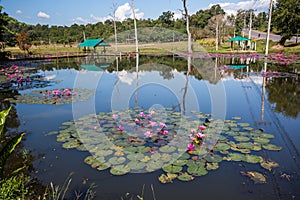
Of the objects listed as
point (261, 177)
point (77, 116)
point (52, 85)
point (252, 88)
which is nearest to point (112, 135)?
point (77, 116)

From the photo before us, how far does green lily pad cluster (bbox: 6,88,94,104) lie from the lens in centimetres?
Answer: 673

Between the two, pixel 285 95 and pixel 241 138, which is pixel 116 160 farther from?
pixel 285 95

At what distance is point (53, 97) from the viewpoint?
7148 mm

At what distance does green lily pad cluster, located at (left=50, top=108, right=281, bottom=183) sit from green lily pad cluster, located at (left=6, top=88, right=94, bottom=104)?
84.2 inches

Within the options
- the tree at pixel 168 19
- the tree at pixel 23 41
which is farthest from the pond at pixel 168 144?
the tree at pixel 168 19

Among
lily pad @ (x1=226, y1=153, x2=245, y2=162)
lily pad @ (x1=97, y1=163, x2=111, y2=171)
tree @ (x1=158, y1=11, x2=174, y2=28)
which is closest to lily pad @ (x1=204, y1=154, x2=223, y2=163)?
lily pad @ (x1=226, y1=153, x2=245, y2=162)

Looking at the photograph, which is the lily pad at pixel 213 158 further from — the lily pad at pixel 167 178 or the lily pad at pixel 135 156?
the lily pad at pixel 135 156

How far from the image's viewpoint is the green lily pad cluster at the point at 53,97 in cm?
673

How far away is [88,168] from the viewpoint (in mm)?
3086

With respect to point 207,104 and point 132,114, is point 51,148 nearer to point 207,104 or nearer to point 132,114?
point 132,114

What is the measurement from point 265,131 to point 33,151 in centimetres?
414

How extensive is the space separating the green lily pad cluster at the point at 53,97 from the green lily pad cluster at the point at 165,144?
84.2 inches

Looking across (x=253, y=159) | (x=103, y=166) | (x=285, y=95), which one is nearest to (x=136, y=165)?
(x=103, y=166)

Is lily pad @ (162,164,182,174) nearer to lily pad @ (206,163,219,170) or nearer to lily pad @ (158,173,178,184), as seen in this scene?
lily pad @ (158,173,178,184)
